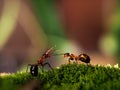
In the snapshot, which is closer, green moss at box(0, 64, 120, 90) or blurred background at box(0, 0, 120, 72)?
green moss at box(0, 64, 120, 90)

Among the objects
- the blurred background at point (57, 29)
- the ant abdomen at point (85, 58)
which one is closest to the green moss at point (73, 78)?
the ant abdomen at point (85, 58)

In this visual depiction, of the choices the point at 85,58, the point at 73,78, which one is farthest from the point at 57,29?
the point at 73,78

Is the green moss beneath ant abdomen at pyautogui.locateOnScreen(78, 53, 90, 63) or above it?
beneath

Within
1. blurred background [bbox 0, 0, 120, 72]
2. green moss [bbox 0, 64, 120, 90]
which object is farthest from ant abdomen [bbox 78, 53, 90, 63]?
blurred background [bbox 0, 0, 120, 72]

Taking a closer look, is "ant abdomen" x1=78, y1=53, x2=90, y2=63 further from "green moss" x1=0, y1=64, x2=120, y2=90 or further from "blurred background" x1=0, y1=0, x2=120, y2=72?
"blurred background" x1=0, y1=0, x2=120, y2=72

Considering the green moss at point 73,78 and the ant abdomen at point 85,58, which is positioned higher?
the ant abdomen at point 85,58

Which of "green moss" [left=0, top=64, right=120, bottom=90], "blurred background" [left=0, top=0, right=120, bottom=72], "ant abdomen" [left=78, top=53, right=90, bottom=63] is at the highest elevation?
"blurred background" [left=0, top=0, right=120, bottom=72]

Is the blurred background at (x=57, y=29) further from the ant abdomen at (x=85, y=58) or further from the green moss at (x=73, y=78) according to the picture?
the green moss at (x=73, y=78)
